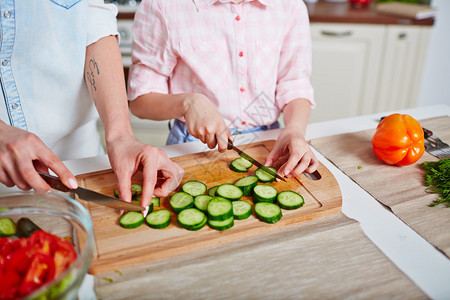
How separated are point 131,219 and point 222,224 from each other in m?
0.26

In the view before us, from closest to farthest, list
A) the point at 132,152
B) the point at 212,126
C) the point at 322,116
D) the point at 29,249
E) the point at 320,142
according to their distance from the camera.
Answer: the point at 29,249 < the point at 132,152 < the point at 212,126 < the point at 320,142 < the point at 322,116

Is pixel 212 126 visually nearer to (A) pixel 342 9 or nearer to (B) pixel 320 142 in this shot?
(B) pixel 320 142

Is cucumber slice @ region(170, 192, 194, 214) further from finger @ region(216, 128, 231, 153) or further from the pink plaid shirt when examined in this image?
the pink plaid shirt

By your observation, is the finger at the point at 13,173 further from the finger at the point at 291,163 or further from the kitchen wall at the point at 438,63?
the kitchen wall at the point at 438,63

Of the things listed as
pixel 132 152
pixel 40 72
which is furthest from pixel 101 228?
pixel 40 72

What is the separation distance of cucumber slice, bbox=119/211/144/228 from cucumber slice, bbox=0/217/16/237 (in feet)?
0.86

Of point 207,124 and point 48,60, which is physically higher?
point 48,60

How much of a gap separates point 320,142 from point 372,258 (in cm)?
67

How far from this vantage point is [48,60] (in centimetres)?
133

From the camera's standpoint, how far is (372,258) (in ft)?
3.17

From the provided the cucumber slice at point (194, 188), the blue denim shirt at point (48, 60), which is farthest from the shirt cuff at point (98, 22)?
the cucumber slice at point (194, 188)

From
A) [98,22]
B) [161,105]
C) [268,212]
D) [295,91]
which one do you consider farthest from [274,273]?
[98,22]

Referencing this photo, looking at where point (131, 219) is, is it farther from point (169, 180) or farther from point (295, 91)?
point (295, 91)

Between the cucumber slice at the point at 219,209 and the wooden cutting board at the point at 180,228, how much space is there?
1.6 inches
